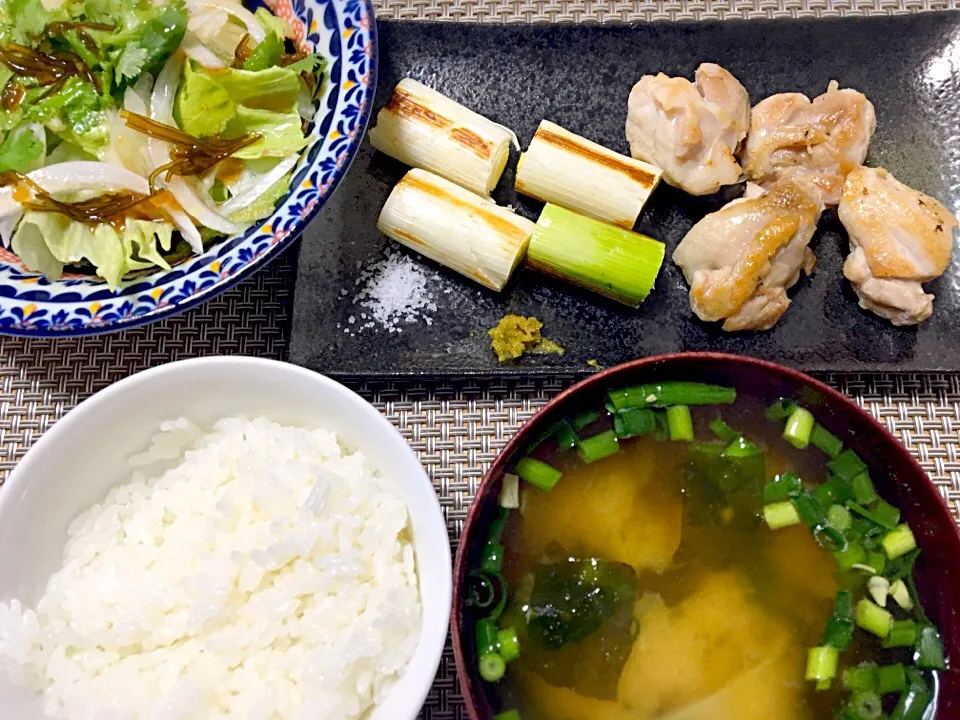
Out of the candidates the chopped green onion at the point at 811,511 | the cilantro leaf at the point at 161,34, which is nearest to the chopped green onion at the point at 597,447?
the chopped green onion at the point at 811,511

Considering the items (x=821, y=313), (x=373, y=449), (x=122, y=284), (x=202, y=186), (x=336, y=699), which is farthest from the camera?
(x=821, y=313)

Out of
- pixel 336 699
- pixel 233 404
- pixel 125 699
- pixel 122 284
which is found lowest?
pixel 125 699

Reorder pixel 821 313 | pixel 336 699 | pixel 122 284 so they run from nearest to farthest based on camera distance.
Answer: pixel 336 699, pixel 122 284, pixel 821 313

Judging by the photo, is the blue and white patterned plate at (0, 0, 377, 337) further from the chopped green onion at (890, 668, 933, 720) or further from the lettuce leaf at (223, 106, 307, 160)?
the chopped green onion at (890, 668, 933, 720)

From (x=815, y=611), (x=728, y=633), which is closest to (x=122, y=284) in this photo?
(x=728, y=633)

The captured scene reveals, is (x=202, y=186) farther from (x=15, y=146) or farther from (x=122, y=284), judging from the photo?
(x=15, y=146)

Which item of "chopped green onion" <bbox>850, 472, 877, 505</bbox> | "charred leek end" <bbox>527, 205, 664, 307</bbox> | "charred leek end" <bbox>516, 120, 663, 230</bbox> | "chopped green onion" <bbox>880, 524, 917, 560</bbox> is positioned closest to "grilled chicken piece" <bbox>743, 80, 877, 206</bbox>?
"charred leek end" <bbox>516, 120, 663, 230</bbox>

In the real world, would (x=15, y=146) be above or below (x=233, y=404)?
above

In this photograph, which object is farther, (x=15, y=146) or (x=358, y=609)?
(x=15, y=146)
